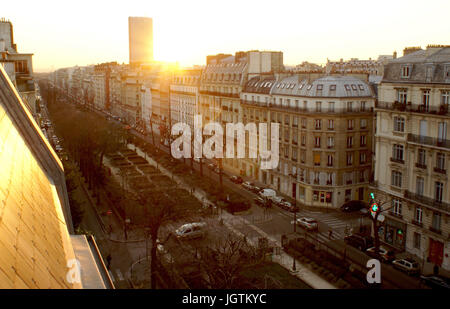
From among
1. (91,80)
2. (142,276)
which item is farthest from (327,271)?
(91,80)

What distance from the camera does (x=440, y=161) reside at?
35.1 m

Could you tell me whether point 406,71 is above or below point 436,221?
above

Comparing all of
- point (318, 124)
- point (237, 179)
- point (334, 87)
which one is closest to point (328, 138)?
point (318, 124)

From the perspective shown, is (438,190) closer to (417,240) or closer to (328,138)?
(417,240)

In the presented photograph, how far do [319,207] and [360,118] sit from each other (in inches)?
441

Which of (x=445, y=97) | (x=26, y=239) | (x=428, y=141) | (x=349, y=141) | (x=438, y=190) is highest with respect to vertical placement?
(x=445, y=97)

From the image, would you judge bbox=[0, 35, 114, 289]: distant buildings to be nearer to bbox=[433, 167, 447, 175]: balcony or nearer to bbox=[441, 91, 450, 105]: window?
bbox=[433, 167, 447, 175]: balcony

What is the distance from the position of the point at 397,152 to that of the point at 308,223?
10809 mm

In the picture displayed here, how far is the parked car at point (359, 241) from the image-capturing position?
Result: 3906 cm

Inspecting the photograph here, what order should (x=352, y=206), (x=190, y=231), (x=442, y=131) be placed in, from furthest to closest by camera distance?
(x=352, y=206)
(x=190, y=231)
(x=442, y=131)

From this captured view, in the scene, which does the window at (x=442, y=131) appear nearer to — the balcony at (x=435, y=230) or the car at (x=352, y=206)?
the balcony at (x=435, y=230)

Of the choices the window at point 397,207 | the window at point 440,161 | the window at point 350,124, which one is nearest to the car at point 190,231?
the window at point 397,207

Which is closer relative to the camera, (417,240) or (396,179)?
(417,240)
